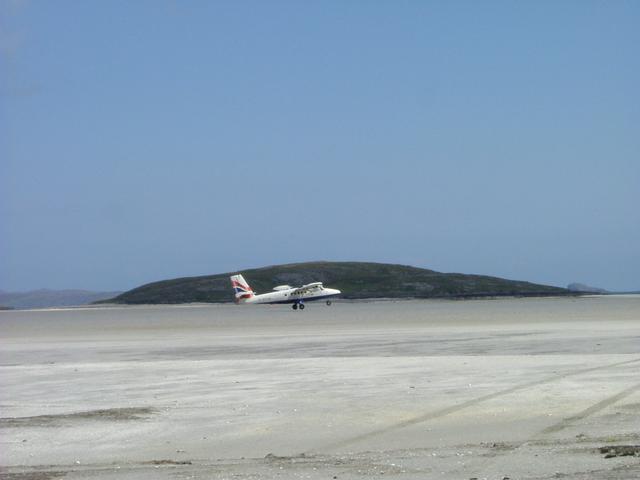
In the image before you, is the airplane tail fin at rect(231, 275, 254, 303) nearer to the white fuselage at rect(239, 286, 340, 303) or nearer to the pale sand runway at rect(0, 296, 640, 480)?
the white fuselage at rect(239, 286, 340, 303)

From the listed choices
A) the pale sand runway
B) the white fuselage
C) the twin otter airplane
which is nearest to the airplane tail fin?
the twin otter airplane

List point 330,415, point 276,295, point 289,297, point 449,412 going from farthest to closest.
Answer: point 276,295 < point 289,297 < point 330,415 < point 449,412

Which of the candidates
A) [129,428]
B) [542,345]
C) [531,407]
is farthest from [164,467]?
[542,345]

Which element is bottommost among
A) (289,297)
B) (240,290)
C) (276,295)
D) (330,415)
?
(330,415)

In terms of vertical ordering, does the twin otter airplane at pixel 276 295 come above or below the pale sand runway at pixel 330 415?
above

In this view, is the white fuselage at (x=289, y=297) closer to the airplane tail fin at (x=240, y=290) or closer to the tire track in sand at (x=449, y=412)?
the airplane tail fin at (x=240, y=290)

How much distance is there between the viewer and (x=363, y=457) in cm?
1280

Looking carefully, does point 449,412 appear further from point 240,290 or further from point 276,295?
point 240,290

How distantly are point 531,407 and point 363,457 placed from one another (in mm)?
4762

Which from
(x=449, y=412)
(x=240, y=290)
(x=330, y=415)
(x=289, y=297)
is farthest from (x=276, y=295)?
(x=449, y=412)

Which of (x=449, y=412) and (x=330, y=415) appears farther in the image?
(x=330, y=415)

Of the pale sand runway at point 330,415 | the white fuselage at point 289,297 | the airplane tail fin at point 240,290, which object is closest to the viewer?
the pale sand runway at point 330,415

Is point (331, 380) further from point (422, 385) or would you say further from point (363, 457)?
point (363, 457)

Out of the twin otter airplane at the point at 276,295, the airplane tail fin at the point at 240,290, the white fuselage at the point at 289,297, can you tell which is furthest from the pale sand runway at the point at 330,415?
the airplane tail fin at the point at 240,290
